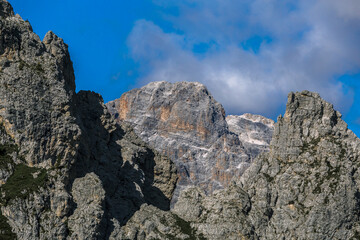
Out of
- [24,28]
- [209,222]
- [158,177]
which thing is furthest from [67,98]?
[158,177]

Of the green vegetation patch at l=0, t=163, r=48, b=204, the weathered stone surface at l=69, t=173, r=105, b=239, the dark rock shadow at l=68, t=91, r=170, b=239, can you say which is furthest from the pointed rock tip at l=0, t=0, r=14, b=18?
the weathered stone surface at l=69, t=173, r=105, b=239

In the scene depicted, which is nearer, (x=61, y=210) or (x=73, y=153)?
(x=61, y=210)

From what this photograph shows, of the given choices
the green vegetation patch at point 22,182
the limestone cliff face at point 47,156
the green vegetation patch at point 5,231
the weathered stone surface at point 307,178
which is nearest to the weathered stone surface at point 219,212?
the weathered stone surface at point 307,178

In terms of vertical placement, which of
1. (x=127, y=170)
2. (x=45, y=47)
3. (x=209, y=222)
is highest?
(x=45, y=47)

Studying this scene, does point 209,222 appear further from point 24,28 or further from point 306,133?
point 24,28

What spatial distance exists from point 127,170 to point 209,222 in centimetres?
3043

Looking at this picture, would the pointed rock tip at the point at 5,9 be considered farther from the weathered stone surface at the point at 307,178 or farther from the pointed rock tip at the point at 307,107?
the pointed rock tip at the point at 307,107

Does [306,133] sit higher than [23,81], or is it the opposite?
[306,133]

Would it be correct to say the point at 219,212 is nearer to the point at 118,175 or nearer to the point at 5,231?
the point at 118,175

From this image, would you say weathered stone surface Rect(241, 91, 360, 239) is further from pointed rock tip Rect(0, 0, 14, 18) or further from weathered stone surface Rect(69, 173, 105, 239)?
pointed rock tip Rect(0, 0, 14, 18)

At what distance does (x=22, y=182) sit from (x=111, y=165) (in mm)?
41921

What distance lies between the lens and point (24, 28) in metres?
150

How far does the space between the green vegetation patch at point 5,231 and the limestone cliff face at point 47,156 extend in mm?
205

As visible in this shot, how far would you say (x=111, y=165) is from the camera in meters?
167
